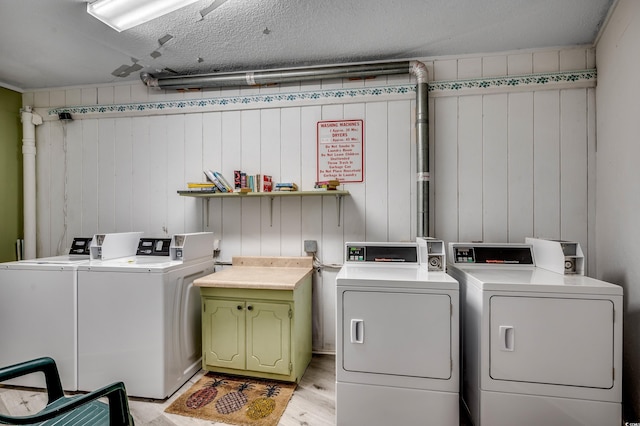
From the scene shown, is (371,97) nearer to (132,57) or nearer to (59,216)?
(132,57)

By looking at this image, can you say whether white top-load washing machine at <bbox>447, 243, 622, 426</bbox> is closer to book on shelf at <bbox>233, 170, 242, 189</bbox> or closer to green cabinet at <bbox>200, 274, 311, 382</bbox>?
green cabinet at <bbox>200, 274, 311, 382</bbox>

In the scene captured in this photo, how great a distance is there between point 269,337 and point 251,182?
4.38 feet

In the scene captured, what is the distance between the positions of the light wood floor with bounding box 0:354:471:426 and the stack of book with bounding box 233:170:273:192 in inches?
62.8

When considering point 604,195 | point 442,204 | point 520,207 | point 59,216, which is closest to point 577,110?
point 604,195

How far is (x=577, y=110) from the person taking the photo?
2.38 meters

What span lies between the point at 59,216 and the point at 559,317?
438cm

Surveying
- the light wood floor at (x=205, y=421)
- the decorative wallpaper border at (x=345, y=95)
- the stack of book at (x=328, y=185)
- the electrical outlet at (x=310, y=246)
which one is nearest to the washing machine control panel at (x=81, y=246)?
the light wood floor at (x=205, y=421)

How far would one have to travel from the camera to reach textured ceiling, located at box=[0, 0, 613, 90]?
6.38 ft

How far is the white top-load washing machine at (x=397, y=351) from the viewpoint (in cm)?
165

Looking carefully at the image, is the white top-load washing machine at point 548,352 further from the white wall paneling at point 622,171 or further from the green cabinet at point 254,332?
the green cabinet at point 254,332

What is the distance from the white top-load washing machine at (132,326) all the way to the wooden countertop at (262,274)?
28 cm

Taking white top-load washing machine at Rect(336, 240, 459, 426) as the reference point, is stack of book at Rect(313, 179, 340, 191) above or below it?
above

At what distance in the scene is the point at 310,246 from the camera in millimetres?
2705

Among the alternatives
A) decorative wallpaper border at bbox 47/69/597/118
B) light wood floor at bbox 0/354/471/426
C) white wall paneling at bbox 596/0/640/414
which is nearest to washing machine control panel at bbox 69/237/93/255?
light wood floor at bbox 0/354/471/426
